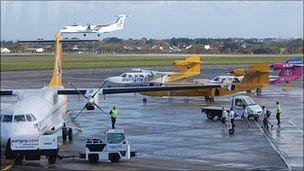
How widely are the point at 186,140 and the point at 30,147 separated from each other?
8859mm

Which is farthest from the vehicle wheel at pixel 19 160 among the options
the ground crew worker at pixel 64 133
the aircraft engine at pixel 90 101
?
the ground crew worker at pixel 64 133

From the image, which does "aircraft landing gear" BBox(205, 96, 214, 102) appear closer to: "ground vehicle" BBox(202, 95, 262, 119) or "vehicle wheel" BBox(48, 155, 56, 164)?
"ground vehicle" BBox(202, 95, 262, 119)

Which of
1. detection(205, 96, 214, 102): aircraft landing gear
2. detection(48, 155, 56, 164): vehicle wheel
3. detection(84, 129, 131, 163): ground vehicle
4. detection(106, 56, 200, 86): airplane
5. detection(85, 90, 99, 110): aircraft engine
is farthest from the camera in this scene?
detection(106, 56, 200, 86): airplane

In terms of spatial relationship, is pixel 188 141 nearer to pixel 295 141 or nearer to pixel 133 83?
pixel 295 141

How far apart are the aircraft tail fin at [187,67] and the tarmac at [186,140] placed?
47.3 ft

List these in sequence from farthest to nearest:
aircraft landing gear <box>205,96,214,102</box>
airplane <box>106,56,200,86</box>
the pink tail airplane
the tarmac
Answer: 1. the pink tail airplane
2. airplane <box>106,56,200,86</box>
3. aircraft landing gear <box>205,96,214,102</box>
4. the tarmac

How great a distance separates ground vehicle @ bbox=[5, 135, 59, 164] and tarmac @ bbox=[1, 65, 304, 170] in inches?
15.8

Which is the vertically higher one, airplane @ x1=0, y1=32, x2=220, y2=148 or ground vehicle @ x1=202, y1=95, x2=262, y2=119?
airplane @ x1=0, y1=32, x2=220, y2=148

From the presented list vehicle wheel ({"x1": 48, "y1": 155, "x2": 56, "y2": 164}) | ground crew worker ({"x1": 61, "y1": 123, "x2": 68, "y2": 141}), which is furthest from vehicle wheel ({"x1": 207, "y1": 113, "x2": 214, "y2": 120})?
vehicle wheel ({"x1": 48, "y1": 155, "x2": 56, "y2": 164})

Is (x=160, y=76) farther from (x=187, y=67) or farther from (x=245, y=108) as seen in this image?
(x=245, y=108)

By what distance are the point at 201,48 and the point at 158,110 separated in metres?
11.9

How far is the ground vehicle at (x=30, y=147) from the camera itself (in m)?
21.3

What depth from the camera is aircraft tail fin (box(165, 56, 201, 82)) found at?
206 ft

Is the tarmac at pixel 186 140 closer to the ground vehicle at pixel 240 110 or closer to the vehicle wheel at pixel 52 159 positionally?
the vehicle wheel at pixel 52 159
